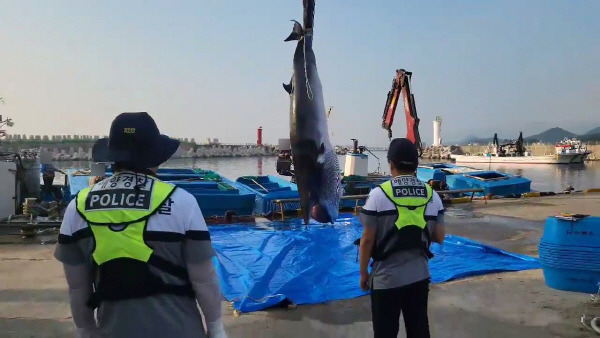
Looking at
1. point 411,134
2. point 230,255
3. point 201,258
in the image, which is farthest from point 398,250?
point 411,134

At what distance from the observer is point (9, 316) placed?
5074mm

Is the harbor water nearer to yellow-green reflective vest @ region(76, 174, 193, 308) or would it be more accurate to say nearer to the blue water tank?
the blue water tank

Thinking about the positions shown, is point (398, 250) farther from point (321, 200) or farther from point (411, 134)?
point (411, 134)

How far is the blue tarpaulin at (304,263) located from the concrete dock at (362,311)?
256 mm

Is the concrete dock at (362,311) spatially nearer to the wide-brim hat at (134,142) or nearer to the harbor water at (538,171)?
the wide-brim hat at (134,142)

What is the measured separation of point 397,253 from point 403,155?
0.73 m

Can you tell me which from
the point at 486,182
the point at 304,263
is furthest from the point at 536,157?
the point at 304,263

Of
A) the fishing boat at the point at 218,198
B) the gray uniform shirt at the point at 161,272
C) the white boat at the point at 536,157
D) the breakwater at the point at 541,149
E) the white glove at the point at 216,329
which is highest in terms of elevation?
the breakwater at the point at 541,149

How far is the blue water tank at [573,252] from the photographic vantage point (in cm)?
513

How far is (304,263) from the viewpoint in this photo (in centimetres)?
728

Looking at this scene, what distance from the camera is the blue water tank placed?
16.8ft

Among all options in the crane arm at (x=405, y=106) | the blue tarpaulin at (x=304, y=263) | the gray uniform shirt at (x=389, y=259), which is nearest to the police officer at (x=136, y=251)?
the gray uniform shirt at (x=389, y=259)

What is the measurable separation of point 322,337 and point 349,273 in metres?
2.11

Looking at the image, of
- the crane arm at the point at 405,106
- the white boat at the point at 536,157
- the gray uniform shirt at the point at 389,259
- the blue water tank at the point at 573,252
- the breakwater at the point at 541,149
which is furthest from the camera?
the breakwater at the point at 541,149
